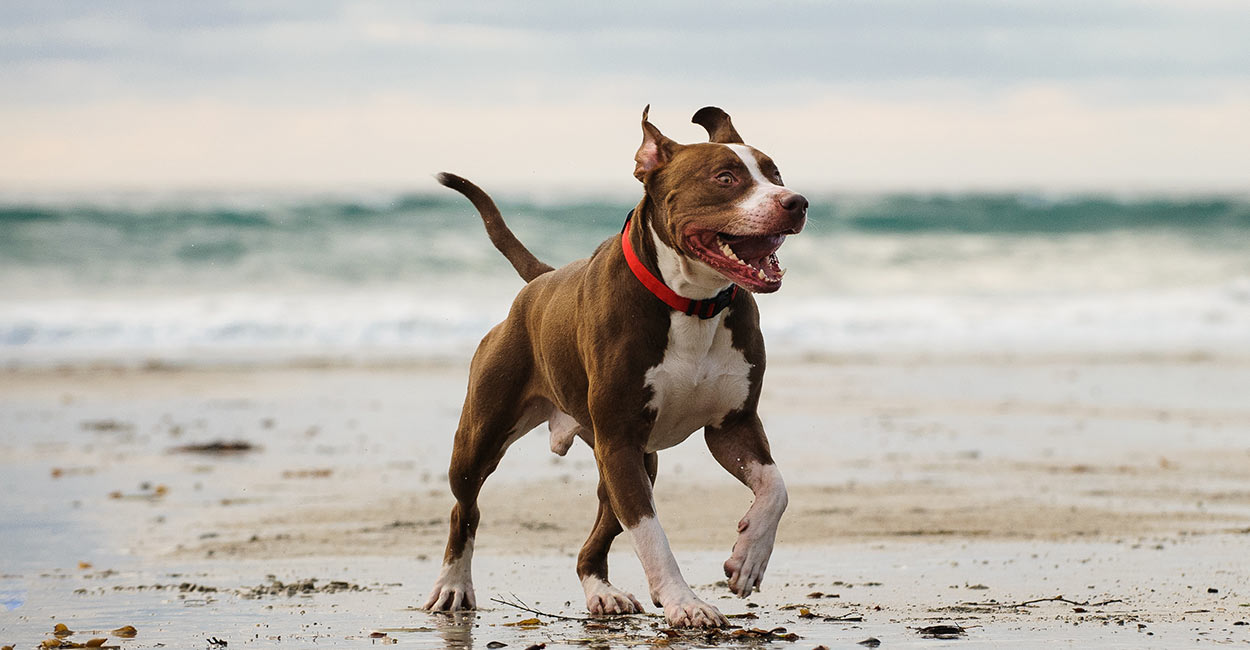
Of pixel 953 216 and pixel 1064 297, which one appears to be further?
pixel 953 216

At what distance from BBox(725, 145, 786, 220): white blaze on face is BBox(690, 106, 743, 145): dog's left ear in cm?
37

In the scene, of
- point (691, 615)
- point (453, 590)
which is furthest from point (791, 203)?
point (453, 590)

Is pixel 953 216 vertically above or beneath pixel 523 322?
above

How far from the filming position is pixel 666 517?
7.86 metres

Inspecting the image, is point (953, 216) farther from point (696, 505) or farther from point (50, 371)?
point (696, 505)

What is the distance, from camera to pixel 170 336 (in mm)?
18672

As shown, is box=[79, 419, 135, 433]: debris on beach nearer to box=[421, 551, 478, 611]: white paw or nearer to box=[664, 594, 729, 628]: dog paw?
box=[421, 551, 478, 611]: white paw

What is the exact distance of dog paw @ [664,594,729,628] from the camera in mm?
4891

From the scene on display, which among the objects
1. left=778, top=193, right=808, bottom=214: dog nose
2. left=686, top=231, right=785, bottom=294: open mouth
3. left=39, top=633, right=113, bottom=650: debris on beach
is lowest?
left=39, top=633, right=113, bottom=650: debris on beach

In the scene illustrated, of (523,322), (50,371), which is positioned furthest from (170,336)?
(523,322)

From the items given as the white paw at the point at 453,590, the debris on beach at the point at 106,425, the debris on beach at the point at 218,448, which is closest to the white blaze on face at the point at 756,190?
the white paw at the point at 453,590

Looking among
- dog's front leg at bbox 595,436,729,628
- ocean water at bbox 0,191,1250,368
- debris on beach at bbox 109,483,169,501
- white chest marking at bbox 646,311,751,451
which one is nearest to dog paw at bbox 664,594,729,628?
dog's front leg at bbox 595,436,729,628

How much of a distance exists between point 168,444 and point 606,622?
5894mm

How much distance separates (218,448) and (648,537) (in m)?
5.95
